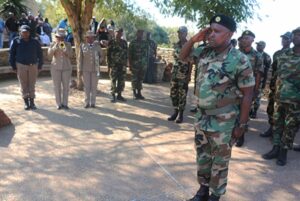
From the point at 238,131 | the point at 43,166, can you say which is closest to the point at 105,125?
the point at 43,166

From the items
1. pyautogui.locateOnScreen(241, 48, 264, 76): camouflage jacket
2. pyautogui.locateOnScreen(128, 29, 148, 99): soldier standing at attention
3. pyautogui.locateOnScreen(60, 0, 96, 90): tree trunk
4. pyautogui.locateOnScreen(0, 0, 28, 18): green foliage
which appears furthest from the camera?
pyautogui.locateOnScreen(0, 0, 28, 18): green foliage

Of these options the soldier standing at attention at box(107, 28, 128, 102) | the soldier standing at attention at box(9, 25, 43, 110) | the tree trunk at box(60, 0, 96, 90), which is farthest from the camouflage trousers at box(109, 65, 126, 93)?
the soldier standing at attention at box(9, 25, 43, 110)

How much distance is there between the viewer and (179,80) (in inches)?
274

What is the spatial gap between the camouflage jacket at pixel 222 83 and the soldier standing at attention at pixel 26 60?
4721 mm

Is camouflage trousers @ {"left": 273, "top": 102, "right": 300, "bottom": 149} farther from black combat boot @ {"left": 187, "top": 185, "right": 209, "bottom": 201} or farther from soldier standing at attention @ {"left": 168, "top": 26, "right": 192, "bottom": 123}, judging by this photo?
soldier standing at attention @ {"left": 168, "top": 26, "right": 192, "bottom": 123}

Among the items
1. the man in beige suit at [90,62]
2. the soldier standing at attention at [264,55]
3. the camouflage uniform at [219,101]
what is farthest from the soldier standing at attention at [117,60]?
the camouflage uniform at [219,101]

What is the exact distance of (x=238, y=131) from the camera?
354cm

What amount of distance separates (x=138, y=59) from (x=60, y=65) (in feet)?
6.70

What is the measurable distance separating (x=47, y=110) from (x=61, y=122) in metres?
0.97

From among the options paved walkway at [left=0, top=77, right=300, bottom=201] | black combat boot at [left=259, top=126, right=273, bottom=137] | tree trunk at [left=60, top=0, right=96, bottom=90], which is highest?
tree trunk at [left=60, top=0, right=96, bottom=90]

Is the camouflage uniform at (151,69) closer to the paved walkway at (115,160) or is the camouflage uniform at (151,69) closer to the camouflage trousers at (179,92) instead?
the paved walkway at (115,160)

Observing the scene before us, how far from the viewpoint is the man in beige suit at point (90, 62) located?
310 inches

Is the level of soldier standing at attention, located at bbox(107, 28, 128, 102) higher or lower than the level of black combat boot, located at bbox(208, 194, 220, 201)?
higher

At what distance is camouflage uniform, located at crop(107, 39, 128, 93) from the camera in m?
8.56
